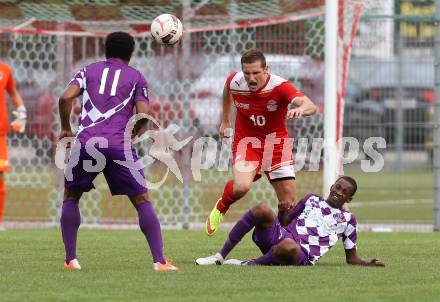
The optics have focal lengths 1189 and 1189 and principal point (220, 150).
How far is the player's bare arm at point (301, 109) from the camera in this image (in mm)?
9180

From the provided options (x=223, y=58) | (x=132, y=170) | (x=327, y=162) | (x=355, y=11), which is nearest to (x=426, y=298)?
(x=132, y=170)

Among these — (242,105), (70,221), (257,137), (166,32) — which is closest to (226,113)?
(242,105)

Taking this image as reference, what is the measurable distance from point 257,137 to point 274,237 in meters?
1.65

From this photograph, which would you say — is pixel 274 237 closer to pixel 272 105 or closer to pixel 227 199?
pixel 227 199

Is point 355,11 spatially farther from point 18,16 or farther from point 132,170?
point 132,170

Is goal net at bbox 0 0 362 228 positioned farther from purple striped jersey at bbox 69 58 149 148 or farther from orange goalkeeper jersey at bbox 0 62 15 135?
purple striped jersey at bbox 69 58 149 148

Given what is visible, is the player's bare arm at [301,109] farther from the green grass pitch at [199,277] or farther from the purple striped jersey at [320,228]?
the green grass pitch at [199,277]

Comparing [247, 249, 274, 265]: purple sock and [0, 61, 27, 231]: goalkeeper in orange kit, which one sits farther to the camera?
[0, 61, 27, 231]: goalkeeper in orange kit

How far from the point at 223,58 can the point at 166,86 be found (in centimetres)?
92

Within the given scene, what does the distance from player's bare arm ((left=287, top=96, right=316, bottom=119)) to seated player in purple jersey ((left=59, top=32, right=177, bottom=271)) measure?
3.74 feet

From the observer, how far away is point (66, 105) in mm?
8828

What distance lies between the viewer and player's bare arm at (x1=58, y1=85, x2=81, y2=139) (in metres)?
8.80

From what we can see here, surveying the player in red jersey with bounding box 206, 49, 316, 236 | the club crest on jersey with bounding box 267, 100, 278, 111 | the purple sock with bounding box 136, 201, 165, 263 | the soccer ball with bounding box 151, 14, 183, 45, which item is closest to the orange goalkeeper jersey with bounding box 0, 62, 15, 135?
the soccer ball with bounding box 151, 14, 183, 45

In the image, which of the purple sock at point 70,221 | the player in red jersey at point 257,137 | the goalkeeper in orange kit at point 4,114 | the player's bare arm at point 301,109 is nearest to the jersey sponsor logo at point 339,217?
the player's bare arm at point 301,109
